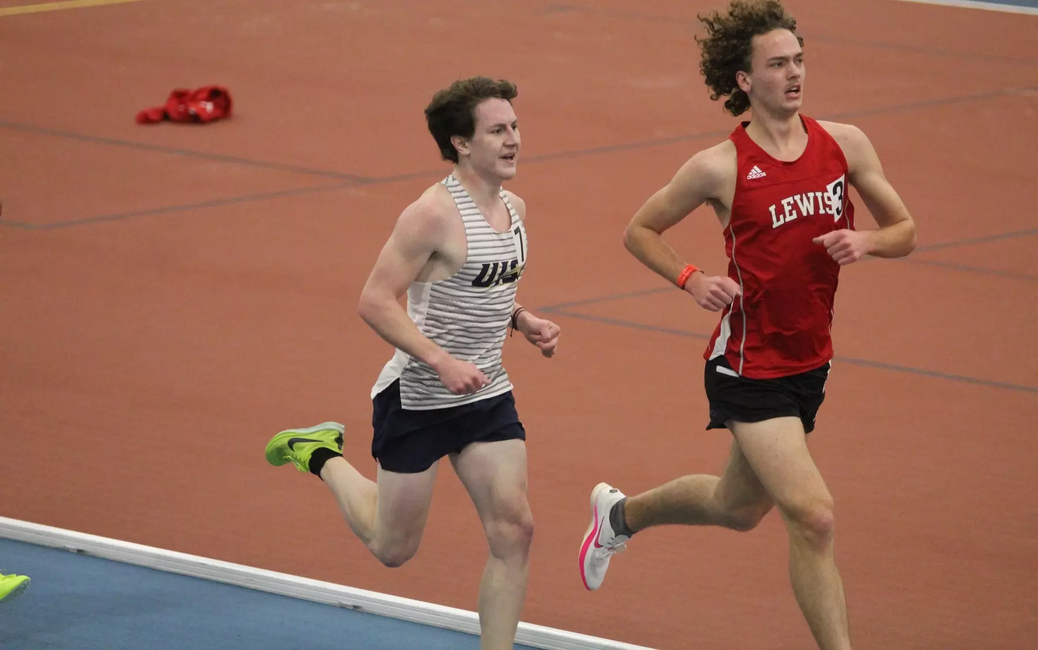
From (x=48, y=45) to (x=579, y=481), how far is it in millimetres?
10975

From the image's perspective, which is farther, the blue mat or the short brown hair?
the blue mat

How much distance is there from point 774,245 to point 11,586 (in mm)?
2774

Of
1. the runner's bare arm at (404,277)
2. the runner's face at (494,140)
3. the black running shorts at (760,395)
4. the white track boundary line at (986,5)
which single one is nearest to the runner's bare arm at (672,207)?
the black running shorts at (760,395)

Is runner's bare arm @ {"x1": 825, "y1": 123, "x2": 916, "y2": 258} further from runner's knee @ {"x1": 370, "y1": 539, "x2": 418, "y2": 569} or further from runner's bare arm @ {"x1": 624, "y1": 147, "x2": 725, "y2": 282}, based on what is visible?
runner's knee @ {"x1": 370, "y1": 539, "x2": 418, "y2": 569}

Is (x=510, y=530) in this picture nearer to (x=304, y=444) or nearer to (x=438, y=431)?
(x=438, y=431)

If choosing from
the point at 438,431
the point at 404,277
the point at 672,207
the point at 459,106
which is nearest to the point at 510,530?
the point at 438,431

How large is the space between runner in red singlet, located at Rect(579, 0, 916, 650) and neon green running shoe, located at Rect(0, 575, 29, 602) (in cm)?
236

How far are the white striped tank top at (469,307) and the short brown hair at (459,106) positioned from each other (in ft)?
0.48

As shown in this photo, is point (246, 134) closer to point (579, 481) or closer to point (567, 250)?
point (567, 250)

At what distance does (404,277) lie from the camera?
4.82 metres

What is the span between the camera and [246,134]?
12883mm

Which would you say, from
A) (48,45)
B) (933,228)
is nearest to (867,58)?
(933,228)

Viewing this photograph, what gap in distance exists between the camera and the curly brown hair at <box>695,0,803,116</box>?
17.1 ft

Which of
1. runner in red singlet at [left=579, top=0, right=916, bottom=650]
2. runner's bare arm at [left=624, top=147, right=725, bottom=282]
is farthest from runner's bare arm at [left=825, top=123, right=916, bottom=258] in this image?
runner's bare arm at [left=624, top=147, right=725, bottom=282]
